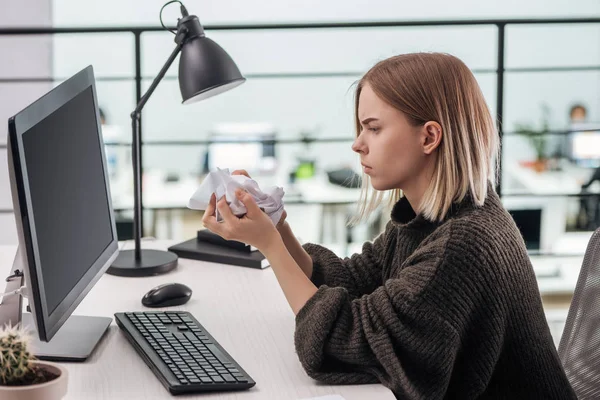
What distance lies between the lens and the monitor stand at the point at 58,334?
Answer: 1.17m

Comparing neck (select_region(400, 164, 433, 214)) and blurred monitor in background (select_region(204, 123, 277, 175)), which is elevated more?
neck (select_region(400, 164, 433, 214))

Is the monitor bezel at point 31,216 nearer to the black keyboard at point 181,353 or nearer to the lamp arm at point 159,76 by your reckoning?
the black keyboard at point 181,353

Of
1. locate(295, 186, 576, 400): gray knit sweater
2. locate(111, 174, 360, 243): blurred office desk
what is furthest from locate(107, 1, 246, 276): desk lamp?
locate(111, 174, 360, 243): blurred office desk

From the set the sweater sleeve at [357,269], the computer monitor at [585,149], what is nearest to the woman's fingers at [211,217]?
the sweater sleeve at [357,269]

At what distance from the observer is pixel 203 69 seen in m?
1.63

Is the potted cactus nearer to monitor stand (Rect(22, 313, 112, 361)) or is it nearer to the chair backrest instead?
monitor stand (Rect(22, 313, 112, 361))

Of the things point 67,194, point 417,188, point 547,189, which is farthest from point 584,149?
point 67,194

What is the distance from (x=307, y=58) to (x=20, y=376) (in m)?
7.76

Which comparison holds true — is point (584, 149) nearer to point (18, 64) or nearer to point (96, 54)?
point (96, 54)

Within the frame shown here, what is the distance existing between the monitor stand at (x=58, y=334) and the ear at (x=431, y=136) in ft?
1.80

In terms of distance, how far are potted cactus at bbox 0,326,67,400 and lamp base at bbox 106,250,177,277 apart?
692mm

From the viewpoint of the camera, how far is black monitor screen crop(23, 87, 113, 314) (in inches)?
41.7

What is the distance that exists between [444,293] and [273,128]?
7.14m

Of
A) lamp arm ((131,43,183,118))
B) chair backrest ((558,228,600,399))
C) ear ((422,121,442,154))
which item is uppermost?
lamp arm ((131,43,183,118))
